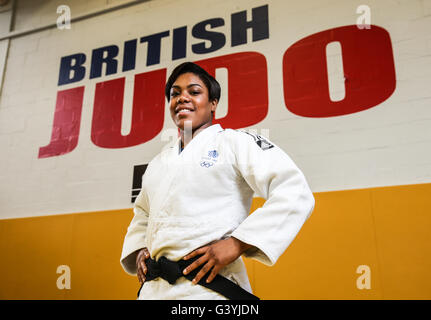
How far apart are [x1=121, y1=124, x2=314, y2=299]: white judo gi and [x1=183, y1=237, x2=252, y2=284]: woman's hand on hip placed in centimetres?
3

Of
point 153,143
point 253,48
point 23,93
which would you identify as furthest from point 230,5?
Answer: point 23,93

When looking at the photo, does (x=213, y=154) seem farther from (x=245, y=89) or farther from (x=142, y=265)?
(x=245, y=89)

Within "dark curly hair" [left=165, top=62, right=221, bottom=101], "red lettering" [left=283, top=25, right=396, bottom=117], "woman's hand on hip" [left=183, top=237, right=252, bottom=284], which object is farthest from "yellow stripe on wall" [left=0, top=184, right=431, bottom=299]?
"woman's hand on hip" [left=183, top=237, right=252, bottom=284]

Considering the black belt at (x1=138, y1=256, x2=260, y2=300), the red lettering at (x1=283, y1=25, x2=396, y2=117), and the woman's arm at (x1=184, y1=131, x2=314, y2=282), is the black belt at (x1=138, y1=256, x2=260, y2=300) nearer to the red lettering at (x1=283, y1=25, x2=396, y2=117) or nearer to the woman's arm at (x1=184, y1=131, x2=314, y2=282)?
the woman's arm at (x1=184, y1=131, x2=314, y2=282)

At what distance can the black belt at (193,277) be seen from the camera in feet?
3.32

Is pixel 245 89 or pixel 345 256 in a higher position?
pixel 245 89

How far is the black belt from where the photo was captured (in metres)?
1.01

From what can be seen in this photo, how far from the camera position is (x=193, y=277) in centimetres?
102

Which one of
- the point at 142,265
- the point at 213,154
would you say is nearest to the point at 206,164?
the point at 213,154

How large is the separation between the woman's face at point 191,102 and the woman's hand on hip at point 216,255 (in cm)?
55

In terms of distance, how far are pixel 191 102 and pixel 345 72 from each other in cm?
152

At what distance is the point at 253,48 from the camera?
2861 millimetres
